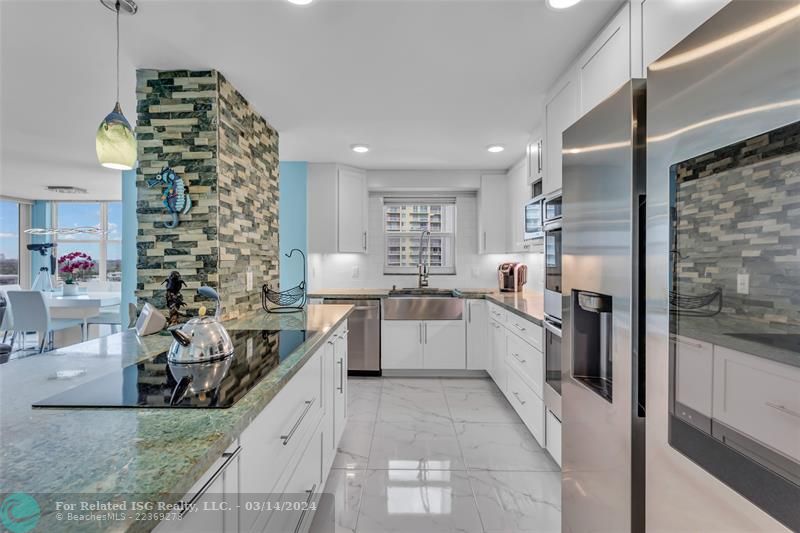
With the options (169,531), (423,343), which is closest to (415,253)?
(423,343)

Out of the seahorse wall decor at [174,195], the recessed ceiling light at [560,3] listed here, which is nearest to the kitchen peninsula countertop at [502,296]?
the recessed ceiling light at [560,3]

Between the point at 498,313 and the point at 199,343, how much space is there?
271cm

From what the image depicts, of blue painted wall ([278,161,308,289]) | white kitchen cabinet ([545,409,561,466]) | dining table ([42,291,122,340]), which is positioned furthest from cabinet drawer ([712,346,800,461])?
dining table ([42,291,122,340])

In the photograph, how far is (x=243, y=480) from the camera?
2.82 ft

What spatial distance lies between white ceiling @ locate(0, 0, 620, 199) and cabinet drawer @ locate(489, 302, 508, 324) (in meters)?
1.50

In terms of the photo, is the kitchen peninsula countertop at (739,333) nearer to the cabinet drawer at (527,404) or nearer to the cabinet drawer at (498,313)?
the cabinet drawer at (527,404)

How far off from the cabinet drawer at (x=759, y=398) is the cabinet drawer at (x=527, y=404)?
165cm

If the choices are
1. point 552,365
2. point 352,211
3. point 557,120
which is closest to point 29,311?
point 352,211

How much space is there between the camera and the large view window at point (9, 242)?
6.57 metres

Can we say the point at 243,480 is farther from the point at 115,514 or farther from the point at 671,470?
the point at 671,470

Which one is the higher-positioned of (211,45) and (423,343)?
(211,45)

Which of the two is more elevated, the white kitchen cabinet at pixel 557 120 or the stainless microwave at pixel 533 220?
the white kitchen cabinet at pixel 557 120

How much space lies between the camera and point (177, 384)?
1.00 meters

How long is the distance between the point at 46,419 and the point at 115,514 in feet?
1.57
